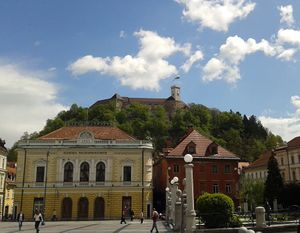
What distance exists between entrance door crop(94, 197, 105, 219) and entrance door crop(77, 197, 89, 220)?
1195mm

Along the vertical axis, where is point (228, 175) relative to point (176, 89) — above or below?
below

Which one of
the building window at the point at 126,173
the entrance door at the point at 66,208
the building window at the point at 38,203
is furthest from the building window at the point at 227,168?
the building window at the point at 38,203

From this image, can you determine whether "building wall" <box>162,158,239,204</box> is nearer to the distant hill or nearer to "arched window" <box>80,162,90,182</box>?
"arched window" <box>80,162,90,182</box>

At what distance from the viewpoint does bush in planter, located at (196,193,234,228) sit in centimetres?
2397

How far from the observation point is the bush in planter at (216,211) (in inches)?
944

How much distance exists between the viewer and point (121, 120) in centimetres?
11769

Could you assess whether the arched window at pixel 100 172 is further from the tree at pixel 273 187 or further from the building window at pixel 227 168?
the tree at pixel 273 187

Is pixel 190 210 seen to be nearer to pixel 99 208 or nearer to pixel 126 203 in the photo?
pixel 126 203

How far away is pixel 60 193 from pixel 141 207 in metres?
11.0

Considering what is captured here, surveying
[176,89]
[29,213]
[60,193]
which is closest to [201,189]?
[60,193]

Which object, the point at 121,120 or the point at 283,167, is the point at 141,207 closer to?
the point at 283,167

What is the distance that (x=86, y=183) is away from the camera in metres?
54.2

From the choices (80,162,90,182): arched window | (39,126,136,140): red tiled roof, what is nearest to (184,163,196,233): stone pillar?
(80,162,90,182): arched window

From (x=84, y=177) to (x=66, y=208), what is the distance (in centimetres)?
471
